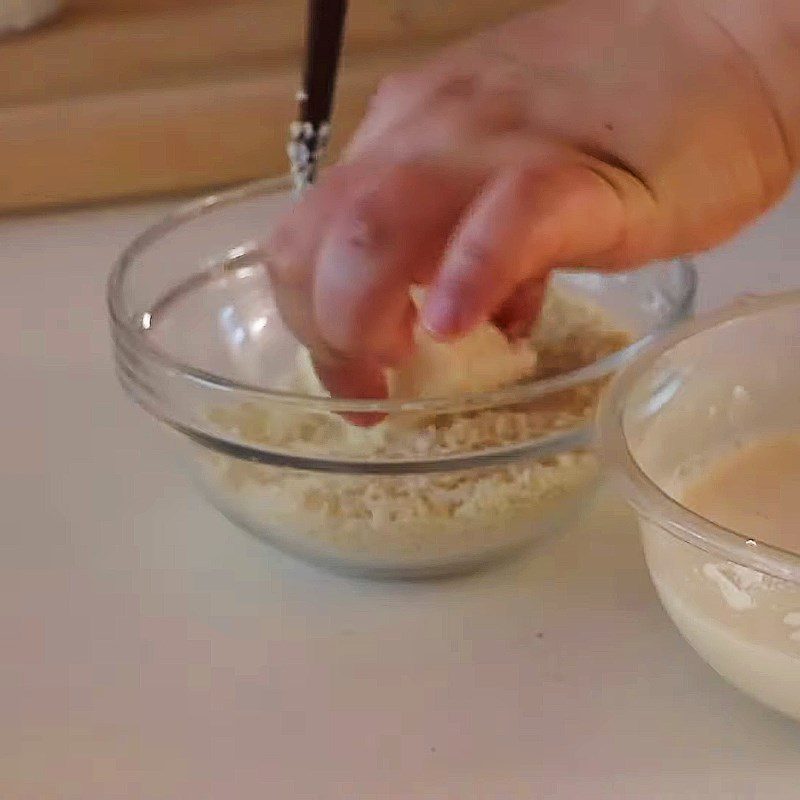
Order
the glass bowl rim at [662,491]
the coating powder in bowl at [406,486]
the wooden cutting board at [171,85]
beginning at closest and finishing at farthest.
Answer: the glass bowl rim at [662,491] < the coating powder in bowl at [406,486] < the wooden cutting board at [171,85]

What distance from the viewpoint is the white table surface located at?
0.42 meters

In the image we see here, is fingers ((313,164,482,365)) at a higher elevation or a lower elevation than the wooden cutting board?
higher

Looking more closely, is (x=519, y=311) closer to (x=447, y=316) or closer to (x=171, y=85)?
(x=447, y=316)

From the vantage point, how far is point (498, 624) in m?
0.48

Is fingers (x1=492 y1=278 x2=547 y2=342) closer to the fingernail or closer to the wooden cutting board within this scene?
the fingernail

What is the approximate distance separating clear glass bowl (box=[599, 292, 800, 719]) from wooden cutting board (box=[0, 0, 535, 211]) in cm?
42

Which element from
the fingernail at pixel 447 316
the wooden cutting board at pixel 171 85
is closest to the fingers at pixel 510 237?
the fingernail at pixel 447 316

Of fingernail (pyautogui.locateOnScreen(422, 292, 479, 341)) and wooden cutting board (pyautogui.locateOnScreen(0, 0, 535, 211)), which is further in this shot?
wooden cutting board (pyautogui.locateOnScreen(0, 0, 535, 211))

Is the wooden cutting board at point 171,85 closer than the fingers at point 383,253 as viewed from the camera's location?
No

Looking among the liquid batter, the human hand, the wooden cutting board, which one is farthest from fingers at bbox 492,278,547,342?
the wooden cutting board

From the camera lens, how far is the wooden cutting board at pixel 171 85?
84cm

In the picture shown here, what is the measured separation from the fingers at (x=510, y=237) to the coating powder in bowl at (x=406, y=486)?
5cm

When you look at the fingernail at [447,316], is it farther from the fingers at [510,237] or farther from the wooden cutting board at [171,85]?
the wooden cutting board at [171,85]

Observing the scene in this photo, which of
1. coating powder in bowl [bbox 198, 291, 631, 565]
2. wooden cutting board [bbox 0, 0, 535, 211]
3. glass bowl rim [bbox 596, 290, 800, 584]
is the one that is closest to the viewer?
glass bowl rim [bbox 596, 290, 800, 584]
